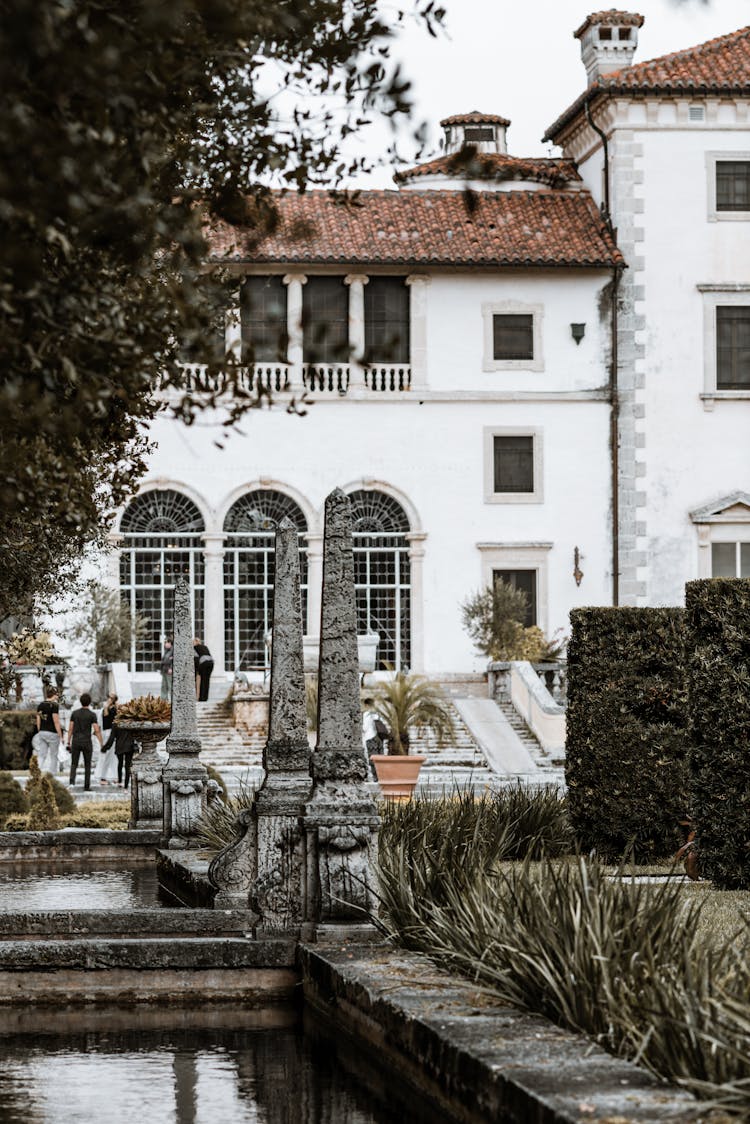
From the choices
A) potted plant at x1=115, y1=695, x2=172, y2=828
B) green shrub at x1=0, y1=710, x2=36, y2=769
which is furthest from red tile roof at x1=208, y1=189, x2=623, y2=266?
potted plant at x1=115, y1=695, x2=172, y2=828

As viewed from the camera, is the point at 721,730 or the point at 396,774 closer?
the point at 721,730

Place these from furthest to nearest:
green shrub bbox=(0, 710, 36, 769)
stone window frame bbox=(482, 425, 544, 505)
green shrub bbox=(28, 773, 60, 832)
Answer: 1. stone window frame bbox=(482, 425, 544, 505)
2. green shrub bbox=(0, 710, 36, 769)
3. green shrub bbox=(28, 773, 60, 832)

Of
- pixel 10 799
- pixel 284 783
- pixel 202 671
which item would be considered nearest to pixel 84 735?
pixel 10 799

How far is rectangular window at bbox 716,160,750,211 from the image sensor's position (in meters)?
38.8

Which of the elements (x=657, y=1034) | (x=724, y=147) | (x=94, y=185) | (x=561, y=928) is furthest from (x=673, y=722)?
(x=724, y=147)

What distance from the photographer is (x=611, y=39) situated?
40438 mm

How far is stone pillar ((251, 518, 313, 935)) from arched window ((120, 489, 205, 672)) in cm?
2759

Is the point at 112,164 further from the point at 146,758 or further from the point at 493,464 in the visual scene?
the point at 493,464

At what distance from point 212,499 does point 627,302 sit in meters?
9.46

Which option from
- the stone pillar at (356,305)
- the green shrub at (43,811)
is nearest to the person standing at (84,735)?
the green shrub at (43,811)

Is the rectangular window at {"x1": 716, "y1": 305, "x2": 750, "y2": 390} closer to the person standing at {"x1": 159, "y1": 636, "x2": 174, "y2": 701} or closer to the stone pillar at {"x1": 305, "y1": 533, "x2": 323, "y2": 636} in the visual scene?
the stone pillar at {"x1": 305, "y1": 533, "x2": 323, "y2": 636}

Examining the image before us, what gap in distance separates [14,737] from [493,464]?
13693 millimetres

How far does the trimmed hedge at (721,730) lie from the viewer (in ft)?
37.4

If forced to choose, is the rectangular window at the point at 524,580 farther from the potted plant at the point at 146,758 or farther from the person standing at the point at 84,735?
the potted plant at the point at 146,758
